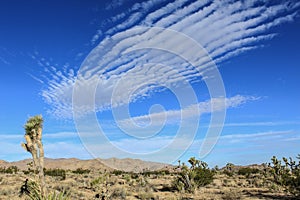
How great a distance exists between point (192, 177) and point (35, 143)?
39.2ft

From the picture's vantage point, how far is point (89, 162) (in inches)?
4067

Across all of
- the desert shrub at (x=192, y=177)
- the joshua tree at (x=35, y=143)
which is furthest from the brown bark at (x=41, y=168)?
the desert shrub at (x=192, y=177)

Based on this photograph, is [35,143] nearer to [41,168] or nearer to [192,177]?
[41,168]

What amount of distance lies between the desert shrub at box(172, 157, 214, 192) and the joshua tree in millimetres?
10404

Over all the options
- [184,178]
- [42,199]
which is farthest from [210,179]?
[42,199]

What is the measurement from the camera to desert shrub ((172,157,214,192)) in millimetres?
19862

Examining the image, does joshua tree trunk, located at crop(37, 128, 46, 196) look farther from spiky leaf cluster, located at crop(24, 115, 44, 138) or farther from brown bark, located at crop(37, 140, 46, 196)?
spiky leaf cluster, located at crop(24, 115, 44, 138)

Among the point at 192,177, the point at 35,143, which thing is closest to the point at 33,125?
the point at 35,143

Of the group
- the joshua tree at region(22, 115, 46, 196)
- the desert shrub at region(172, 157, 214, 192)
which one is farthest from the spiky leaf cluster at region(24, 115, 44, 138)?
the desert shrub at region(172, 157, 214, 192)

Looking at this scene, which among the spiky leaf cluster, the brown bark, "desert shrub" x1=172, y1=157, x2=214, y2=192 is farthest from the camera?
"desert shrub" x1=172, y1=157, x2=214, y2=192

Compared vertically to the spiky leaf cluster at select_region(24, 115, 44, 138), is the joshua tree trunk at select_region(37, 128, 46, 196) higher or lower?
lower

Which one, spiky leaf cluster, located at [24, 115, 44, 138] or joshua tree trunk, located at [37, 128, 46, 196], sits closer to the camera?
joshua tree trunk, located at [37, 128, 46, 196]

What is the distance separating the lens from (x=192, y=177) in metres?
20.6

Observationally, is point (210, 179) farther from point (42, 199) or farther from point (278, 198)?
point (42, 199)
